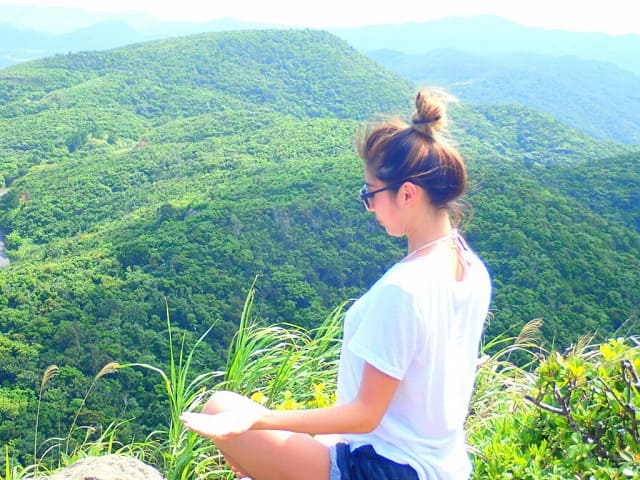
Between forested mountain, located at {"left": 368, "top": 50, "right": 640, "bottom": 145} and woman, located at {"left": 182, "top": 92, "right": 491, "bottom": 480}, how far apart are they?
331 ft

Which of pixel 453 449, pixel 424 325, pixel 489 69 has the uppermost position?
pixel 424 325

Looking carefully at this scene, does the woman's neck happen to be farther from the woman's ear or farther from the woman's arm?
the woman's arm

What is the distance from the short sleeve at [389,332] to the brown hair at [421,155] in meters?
0.28

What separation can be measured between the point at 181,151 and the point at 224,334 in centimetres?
2979

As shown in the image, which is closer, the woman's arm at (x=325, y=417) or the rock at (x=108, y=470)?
the woman's arm at (x=325, y=417)

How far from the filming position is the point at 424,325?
1.21 metres

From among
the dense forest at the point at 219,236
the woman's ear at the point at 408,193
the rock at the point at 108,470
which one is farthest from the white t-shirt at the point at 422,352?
the rock at the point at 108,470

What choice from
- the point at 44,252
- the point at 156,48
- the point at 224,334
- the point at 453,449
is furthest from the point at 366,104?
the point at 453,449

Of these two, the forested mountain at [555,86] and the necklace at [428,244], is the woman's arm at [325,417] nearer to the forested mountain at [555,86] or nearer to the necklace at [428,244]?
the necklace at [428,244]

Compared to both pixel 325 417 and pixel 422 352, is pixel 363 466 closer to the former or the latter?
pixel 325 417

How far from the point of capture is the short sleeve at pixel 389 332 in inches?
46.7

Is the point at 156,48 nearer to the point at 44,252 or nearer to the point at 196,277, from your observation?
the point at 44,252

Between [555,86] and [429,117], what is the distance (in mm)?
137739

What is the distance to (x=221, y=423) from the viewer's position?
131cm
